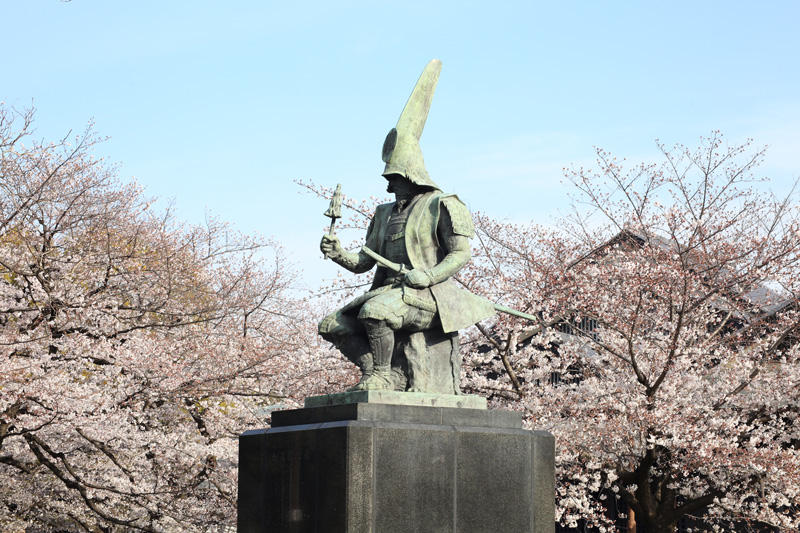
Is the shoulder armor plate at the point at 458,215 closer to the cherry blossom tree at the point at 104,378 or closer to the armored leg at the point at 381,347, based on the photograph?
the armored leg at the point at 381,347

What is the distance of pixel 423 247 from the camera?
6.74 meters

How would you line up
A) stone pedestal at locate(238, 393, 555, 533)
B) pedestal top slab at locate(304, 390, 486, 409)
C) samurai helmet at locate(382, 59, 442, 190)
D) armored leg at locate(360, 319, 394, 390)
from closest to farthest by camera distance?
stone pedestal at locate(238, 393, 555, 533) < pedestal top slab at locate(304, 390, 486, 409) < armored leg at locate(360, 319, 394, 390) < samurai helmet at locate(382, 59, 442, 190)

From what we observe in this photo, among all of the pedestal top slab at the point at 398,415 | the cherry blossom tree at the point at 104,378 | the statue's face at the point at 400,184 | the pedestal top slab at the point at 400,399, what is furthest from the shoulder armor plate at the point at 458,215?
the cherry blossom tree at the point at 104,378

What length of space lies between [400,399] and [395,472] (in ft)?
1.89

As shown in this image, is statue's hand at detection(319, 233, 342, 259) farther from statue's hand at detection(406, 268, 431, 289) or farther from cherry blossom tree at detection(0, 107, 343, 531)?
cherry blossom tree at detection(0, 107, 343, 531)

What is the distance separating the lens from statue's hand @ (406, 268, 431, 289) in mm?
6340

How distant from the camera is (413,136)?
6.91m

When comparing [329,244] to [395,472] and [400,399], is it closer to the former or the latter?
[400,399]

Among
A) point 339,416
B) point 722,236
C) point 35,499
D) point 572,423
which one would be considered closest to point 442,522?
point 339,416

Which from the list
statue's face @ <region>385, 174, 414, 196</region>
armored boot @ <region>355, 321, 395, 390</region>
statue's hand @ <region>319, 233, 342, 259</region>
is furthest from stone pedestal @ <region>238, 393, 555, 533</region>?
statue's face @ <region>385, 174, 414, 196</region>

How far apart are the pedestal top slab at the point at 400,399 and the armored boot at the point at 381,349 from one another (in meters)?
0.22

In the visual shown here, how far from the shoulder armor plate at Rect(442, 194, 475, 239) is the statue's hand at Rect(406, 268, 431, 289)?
17.9 inches

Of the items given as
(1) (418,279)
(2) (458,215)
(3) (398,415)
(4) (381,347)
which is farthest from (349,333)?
(2) (458,215)

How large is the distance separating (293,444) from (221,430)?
10.7m
